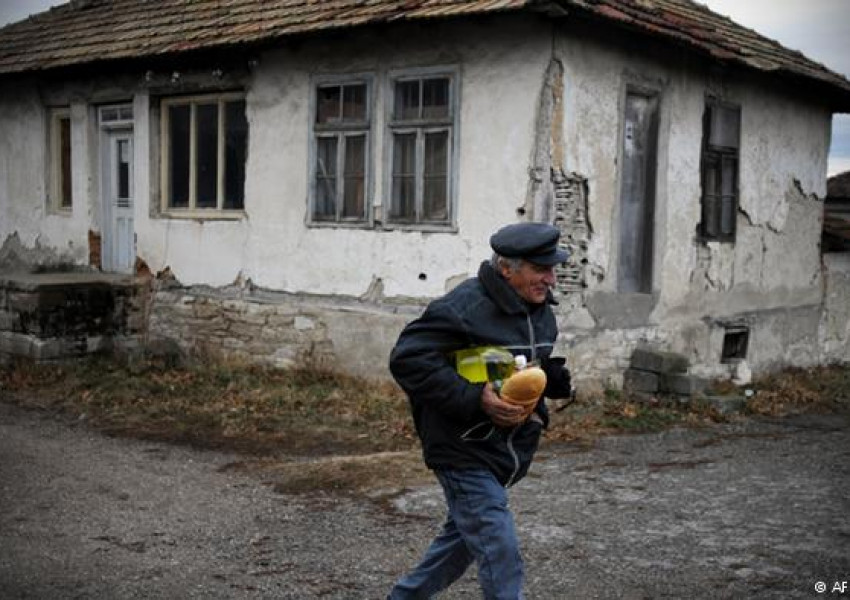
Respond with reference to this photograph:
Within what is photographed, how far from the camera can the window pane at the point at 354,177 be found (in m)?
9.99

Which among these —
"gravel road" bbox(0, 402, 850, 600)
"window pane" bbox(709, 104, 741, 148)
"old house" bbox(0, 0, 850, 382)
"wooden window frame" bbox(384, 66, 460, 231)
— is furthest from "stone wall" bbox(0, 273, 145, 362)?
"window pane" bbox(709, 104, 741, 148)

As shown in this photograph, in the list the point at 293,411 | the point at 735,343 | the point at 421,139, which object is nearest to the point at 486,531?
the point at 293,411

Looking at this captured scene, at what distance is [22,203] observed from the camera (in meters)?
13.7

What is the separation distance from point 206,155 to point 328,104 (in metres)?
→ 2.13

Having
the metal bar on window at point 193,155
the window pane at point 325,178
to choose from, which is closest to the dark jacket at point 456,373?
the window pane at point 325,178

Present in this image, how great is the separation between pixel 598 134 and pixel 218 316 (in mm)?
4986

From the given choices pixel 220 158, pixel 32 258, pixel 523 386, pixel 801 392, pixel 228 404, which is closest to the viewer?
pixel 523 386

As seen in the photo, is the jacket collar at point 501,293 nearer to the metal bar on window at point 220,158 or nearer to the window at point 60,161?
the metal bar on window at point 220,158

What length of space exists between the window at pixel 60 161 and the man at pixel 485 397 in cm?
1092

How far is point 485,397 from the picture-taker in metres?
3.47

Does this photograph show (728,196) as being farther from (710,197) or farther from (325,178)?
(325,178)

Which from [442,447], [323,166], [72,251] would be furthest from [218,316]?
[442,447]

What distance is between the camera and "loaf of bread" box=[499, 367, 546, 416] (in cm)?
343

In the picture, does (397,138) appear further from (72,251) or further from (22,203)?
(22,203)
